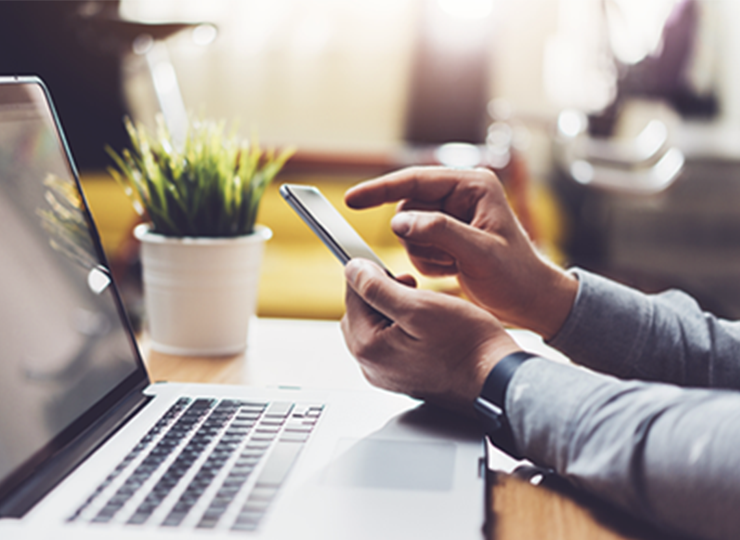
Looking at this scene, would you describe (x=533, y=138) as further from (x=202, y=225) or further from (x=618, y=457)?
(x=618, y=457)

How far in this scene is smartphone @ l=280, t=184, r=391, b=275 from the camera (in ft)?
1.88

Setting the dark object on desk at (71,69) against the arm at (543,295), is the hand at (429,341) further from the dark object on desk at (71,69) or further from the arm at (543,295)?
the dark object on desk at (71,69)

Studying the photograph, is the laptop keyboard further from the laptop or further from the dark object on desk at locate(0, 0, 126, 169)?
the dark object on desk at locate(0, 0, 126, 169)

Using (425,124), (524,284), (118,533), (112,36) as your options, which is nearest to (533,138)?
(425,124)

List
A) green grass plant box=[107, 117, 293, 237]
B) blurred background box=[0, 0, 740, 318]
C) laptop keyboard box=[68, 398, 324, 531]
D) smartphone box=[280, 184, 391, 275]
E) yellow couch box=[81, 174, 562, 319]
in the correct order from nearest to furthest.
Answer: laptop keyboard box=[68, 398, 324, 531] < smartphone box=[280, 184, 391, 275] < green grass plant box=[107, 117, 293, 237] < yellow couch box=[81, 174, 562, 319] < blurred background box=[0, 0, 740, 318]

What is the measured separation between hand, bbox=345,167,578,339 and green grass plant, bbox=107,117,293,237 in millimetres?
129

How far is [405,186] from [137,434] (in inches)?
14.0

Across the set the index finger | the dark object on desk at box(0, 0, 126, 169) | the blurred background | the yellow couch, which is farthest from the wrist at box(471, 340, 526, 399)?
the dark object on desk at box(0, 0, 126, 169)

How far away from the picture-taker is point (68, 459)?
42 cm

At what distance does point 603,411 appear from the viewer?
16.4 inches

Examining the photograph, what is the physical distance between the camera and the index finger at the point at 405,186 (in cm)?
67

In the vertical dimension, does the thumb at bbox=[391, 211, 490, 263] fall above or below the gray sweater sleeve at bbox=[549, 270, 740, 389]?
above

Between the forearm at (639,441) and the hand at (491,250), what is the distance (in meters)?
0.19

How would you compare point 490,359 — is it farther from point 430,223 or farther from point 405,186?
point 405,186
